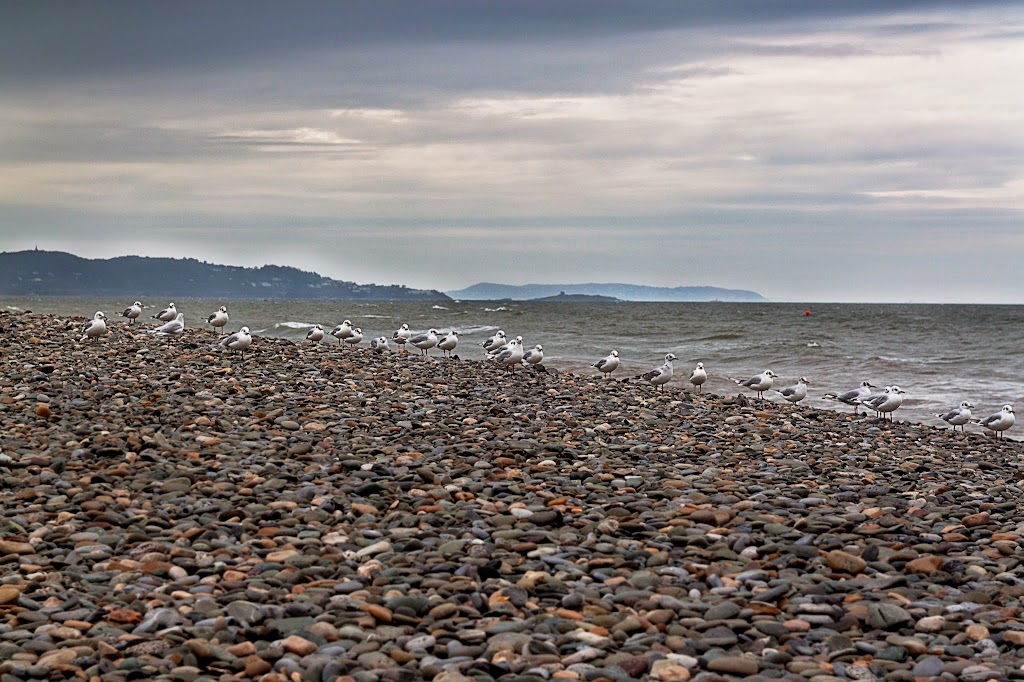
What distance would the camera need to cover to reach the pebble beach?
5.58 metres

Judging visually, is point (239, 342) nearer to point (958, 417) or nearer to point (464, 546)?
point (464, 546)

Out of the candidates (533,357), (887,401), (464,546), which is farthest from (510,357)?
(464,546)

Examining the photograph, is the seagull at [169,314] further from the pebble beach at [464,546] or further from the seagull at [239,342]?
the pebble beach at [464,546]

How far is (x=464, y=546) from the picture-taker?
24.0 ft

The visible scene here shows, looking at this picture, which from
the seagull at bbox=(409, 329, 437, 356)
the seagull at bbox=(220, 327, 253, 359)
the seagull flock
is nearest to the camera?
the seagull flock

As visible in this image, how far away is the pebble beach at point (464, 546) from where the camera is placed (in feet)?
18.3

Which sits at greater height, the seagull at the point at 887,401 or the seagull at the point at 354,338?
the seagull at the point at 354,338

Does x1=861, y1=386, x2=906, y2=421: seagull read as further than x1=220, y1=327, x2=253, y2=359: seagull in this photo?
No

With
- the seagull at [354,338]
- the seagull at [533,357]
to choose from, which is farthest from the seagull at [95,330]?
the seagull at [533,357]

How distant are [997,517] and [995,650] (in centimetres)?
344

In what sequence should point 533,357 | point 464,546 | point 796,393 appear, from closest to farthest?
point 464,546, point 796,393, point 533,357

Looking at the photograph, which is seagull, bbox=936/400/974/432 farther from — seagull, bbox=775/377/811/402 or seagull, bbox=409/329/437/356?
seagull, bbox=409/329/437/356

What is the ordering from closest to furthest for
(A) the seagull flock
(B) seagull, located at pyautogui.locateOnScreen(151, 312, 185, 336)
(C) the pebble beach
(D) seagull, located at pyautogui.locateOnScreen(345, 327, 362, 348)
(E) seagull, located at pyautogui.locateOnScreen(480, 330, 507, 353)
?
1. (C) the pebble beach
2. (A) the seagull flock
3. (B) seagull, located at pyautogui.locateOnScreen(151, 312, 185, 336)
4. (E) seagull, located at pyautogui.locateOnScreen(480, 330, 507, 353)
5. (D) seagull, located at pyautogui.locateOnScreen(345, 327, 362, 348)

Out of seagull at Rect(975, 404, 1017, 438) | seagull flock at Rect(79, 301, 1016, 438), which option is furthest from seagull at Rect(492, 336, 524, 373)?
seagull at Rect(975, 404, 1017, 438)
